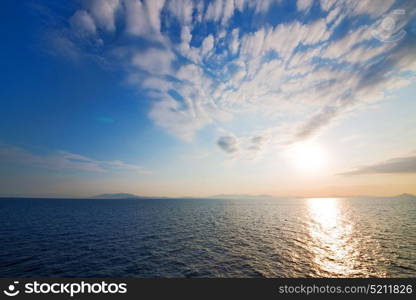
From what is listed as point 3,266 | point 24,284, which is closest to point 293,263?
point 24,284

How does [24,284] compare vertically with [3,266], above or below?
above

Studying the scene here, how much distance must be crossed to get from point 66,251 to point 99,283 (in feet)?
73.4

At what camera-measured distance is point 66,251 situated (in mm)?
31141

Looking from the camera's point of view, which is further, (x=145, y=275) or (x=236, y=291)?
(x=145, y=275)

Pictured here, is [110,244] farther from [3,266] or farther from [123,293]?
[123,293]

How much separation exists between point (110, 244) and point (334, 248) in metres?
49.1

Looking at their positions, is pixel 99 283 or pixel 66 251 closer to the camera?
pixel 99 283

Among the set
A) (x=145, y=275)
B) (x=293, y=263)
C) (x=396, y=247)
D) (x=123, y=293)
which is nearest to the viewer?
(x=123, y=293)

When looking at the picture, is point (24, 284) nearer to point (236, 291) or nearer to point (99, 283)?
point (99, 283)

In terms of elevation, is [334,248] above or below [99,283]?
below

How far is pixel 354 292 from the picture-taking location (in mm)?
16641

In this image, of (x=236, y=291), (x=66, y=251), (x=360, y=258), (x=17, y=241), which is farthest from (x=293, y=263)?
(x=17, y=241)

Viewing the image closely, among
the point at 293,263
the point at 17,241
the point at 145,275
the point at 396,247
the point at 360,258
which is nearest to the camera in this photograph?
the point at 145,275

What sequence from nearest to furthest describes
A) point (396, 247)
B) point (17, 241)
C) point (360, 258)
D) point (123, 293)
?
point (123, 293) → point (360, 258) → point (396, 247) → point (17, 241)
